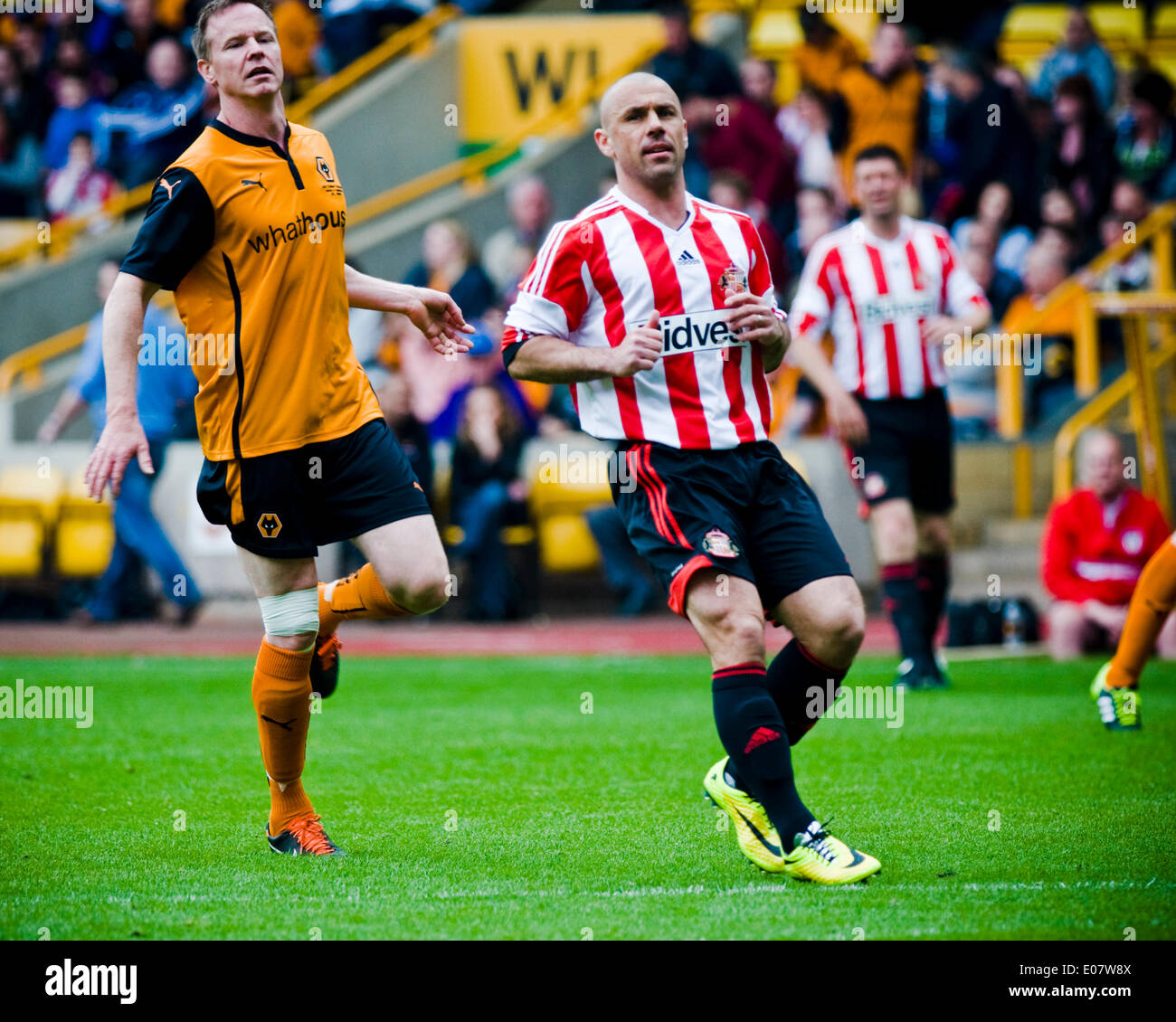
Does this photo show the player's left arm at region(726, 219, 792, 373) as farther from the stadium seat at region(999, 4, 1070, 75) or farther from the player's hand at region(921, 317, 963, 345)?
the stadium seat at region(999, 4, 1070, 75)

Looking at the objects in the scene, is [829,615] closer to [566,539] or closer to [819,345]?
[819,345]

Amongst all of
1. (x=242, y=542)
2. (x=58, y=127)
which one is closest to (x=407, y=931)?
(x=242, y=542)

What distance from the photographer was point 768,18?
18.8m

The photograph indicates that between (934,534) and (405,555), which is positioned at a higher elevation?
(405,555)

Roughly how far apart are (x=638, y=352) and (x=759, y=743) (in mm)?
1138

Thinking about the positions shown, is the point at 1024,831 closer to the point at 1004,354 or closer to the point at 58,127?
the point at 1004,354

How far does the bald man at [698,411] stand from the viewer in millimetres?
4660

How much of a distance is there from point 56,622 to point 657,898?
33.0ft

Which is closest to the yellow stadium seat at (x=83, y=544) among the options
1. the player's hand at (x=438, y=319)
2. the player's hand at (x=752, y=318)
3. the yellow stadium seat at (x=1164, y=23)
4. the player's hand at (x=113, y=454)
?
the player's hand at (x=438, y=319)

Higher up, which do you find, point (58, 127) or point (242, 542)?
point (58, 127)

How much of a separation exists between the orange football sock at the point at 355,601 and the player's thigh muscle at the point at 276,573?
0.28 m

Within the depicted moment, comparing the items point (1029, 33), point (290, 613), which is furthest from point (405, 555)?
point (1029, 33)

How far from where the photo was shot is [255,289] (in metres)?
4.84

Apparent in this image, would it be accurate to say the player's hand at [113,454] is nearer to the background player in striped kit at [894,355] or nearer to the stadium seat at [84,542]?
the background player in striped kit at [894,355]
